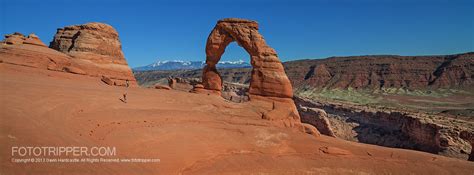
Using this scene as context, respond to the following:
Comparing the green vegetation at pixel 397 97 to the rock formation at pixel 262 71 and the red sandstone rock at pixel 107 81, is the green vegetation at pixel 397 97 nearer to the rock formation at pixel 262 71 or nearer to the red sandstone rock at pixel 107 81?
the rock formation at pixel 262 71

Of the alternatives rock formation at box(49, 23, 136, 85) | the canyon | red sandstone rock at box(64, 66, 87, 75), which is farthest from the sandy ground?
the canyon

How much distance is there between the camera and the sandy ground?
9805mm

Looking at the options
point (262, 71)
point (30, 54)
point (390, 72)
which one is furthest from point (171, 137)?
point (390, 72)

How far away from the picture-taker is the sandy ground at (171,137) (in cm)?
980

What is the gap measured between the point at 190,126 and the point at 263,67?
9.60 metres

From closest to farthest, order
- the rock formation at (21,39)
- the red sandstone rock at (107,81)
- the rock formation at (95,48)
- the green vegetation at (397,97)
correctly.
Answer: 1. the rock formation at (21,39)
2. the red sandstone rock at (107,81)
3. the rock formation at (95,48)
4. the green vegetation at (397,97)

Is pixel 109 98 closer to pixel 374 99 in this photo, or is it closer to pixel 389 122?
pixel 389 122

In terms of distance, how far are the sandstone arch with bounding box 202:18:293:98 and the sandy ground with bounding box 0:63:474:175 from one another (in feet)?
13.7

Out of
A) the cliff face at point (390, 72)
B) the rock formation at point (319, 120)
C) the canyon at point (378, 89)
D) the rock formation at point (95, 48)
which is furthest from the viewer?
the cliff face at point (390, 72)

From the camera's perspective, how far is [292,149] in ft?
51.9

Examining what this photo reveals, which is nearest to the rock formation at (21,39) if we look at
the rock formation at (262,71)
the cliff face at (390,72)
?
the rock formation at (262,71)

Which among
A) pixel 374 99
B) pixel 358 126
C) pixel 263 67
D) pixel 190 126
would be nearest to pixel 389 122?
pixel 358 126

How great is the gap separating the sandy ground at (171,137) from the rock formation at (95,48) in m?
6.44

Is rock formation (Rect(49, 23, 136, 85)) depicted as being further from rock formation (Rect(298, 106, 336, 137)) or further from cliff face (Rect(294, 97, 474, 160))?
cliff face (Rect(294, 97, 474, 160))
